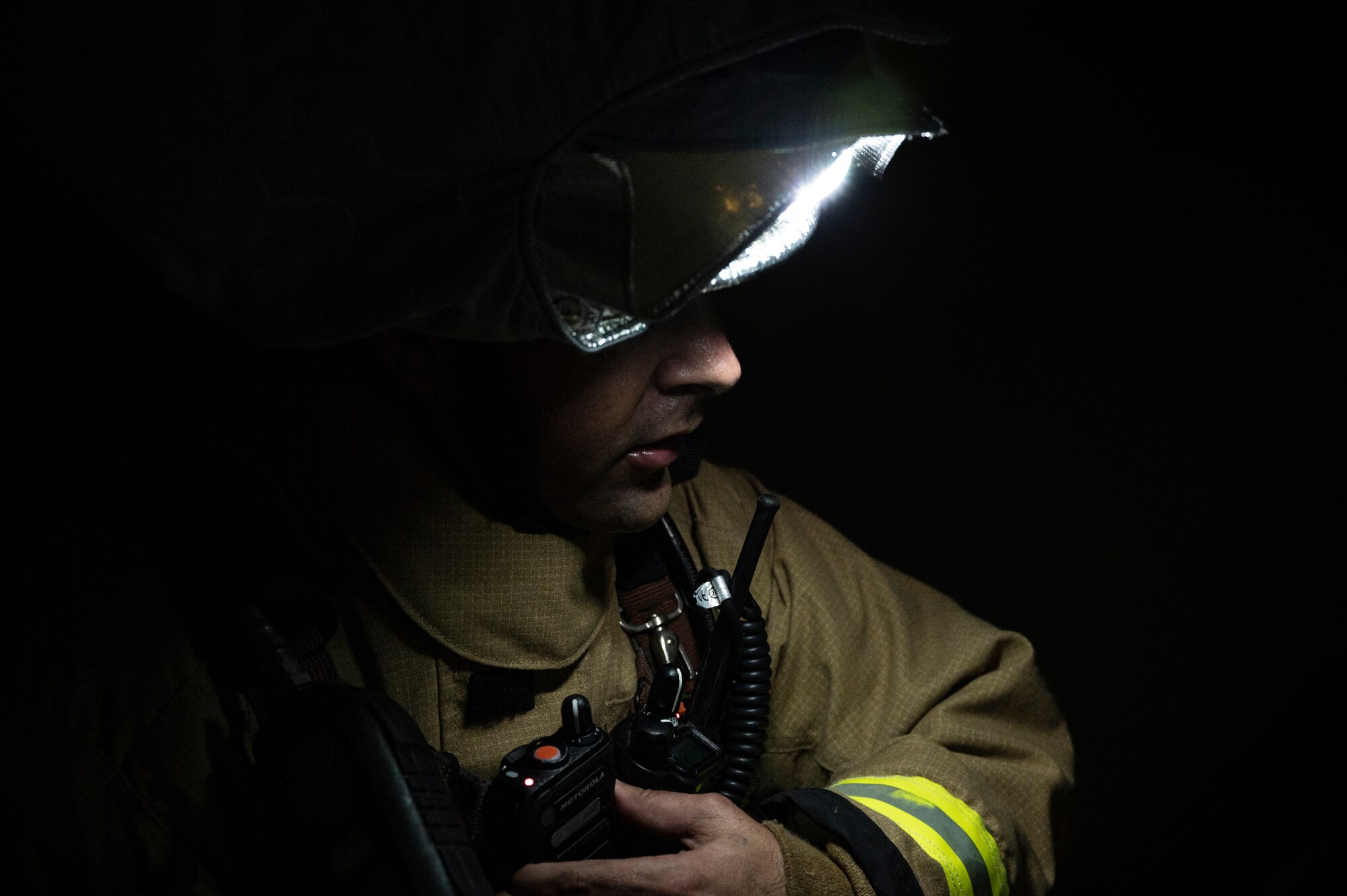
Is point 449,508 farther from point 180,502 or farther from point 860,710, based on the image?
point 860,710

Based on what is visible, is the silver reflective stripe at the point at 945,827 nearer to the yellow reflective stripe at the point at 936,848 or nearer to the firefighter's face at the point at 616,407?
the yellow reflective stripe at the point at 936,848

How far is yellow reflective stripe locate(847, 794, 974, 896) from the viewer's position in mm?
1578

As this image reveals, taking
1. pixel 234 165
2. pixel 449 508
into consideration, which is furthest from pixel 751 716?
pixel 234 165

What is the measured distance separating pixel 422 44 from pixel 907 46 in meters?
1.51

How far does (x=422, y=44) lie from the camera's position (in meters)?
1.03

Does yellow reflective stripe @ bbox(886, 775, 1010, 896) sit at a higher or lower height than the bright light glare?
lower

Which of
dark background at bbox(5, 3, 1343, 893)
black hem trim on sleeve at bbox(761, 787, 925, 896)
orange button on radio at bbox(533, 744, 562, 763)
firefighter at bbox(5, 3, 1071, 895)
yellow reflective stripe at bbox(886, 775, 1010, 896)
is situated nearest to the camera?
firefighter at bbox(5, 3, 1071, 895)

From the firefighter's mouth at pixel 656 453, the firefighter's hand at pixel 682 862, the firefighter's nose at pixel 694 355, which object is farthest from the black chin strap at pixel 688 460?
the firefighter's hand at pixel 682 862

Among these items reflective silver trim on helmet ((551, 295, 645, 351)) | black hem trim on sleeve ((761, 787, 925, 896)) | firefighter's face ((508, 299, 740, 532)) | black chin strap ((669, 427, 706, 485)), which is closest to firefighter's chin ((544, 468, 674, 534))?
firefighter's face ((508, 299, 740, 532))

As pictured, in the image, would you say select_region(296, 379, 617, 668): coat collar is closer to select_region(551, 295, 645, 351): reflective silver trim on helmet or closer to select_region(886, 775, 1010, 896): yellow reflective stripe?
select_region(551, 295, 645, 351): reflective silver trim on helmet

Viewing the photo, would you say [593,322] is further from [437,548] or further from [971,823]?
[971,823]

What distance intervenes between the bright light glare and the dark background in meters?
0.96

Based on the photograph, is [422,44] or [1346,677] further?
[1346,677]

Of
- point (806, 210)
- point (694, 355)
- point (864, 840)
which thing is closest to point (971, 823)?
point (864, 840)
